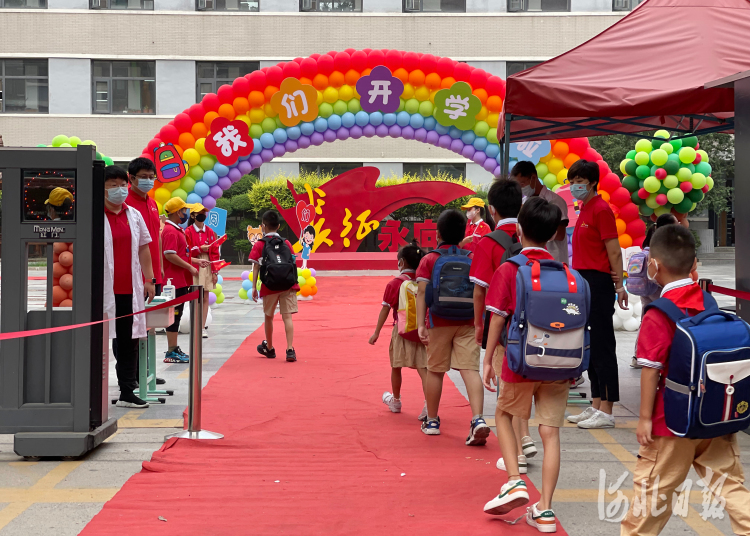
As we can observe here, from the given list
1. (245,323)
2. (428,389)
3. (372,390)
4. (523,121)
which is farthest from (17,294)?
(245,323)

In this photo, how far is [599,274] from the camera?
599cm

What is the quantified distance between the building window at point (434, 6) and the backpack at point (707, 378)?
1180 inches

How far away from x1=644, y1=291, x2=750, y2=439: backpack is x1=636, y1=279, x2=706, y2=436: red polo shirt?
4 cm

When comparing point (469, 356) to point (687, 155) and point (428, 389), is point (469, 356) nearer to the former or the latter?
point (428, 389)

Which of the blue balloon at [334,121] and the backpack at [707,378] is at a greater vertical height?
the blue balloon at [334,121]

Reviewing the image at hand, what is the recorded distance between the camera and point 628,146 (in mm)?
30281

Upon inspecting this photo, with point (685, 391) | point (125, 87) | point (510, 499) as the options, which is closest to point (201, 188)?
point (510, 499)

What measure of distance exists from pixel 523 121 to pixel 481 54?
24096mm

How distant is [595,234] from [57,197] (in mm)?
3866

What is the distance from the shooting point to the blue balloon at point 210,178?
1326 cm

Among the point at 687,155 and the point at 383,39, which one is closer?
the point at 687,155

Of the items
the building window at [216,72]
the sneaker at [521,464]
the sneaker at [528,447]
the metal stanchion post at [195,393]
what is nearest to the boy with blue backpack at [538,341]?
the sneaker at [521,464]

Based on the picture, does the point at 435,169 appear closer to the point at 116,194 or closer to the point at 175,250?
the point at 175,250

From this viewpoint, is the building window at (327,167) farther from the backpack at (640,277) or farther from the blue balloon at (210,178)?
the backpack at (640,277)
